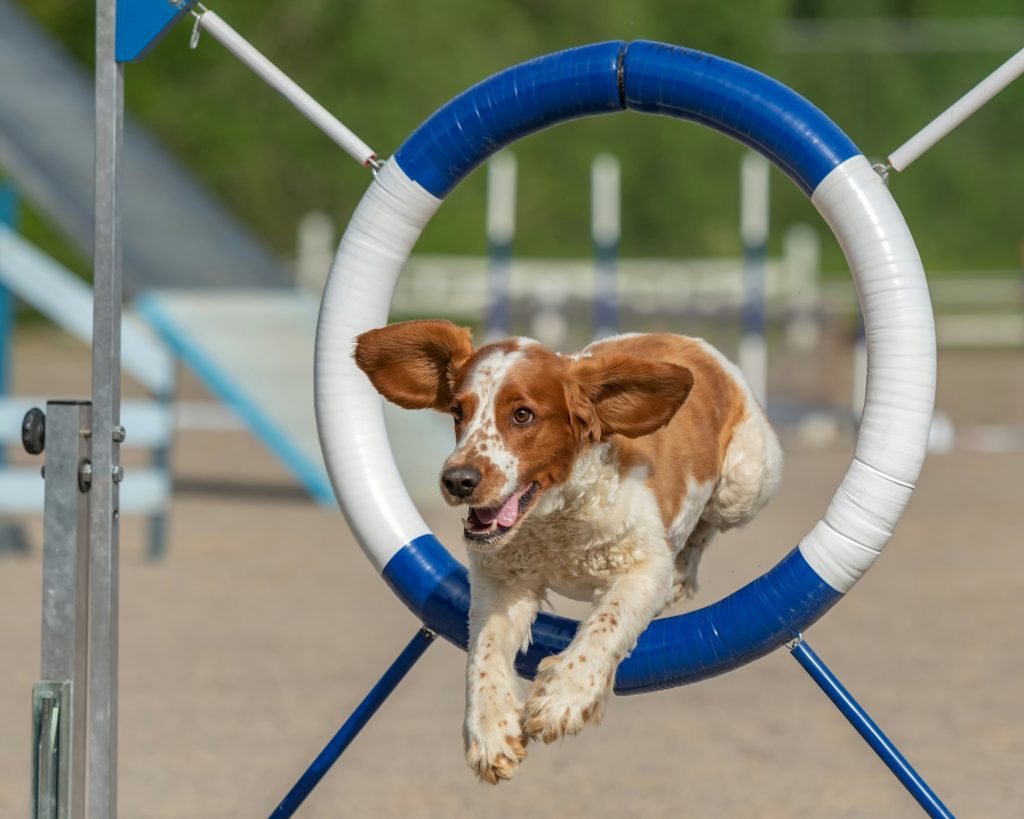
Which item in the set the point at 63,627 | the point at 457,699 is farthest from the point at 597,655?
the point at 457,699

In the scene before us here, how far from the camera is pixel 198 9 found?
4191 millimetres

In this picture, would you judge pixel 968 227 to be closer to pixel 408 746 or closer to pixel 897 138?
pixel 897 138

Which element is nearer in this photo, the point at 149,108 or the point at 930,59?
the point at 149,108

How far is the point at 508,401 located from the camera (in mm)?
3525

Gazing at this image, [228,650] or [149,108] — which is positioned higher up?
[149,108]

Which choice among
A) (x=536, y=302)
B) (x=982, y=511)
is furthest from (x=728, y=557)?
(x=536, y=302)

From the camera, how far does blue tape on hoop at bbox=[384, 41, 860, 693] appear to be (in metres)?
3.74

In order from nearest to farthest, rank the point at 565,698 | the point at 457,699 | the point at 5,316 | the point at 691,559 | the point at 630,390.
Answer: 1. the point at 565,698
2. the point at 630,390
3. the point at 691,559
4. the point at 457,699
5. the point at 5,316

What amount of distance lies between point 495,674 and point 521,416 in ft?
1.81

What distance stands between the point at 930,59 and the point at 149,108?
49.8 ft

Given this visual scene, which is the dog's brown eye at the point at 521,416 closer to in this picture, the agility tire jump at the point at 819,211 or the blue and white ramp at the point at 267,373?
the agility tire jump at the point at 819,211

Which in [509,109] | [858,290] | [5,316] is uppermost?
[5,316]

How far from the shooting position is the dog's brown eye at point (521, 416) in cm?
353

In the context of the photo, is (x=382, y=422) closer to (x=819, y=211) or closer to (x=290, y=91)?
(x=290, y=91)
